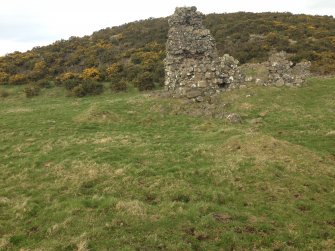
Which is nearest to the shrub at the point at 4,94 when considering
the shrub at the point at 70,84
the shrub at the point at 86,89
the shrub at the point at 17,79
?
the shrub at the point at 17,79

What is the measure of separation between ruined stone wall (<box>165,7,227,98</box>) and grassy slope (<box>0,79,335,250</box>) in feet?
15.7

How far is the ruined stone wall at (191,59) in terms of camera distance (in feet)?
103

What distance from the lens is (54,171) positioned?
17.2 meters

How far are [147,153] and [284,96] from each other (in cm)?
1493

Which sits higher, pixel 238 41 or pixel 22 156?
pixel 238 41

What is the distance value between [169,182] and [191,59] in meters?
18.5

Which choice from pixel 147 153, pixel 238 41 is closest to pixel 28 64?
pixel 238 41

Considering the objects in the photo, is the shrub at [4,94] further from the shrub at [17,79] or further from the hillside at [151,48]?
the hillside at [151,48]

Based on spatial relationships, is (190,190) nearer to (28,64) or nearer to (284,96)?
(284,96)

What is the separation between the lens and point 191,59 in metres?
32.0

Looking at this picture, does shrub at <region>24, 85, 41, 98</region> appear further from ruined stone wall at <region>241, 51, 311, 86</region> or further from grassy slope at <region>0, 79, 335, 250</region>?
ruined stone wall at <region>241, 51, 311, 86</region>

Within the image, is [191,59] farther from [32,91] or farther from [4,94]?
[4,94]

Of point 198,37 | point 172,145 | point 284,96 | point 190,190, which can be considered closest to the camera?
point 190,190

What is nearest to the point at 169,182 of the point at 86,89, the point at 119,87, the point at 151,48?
the point at 119,87
